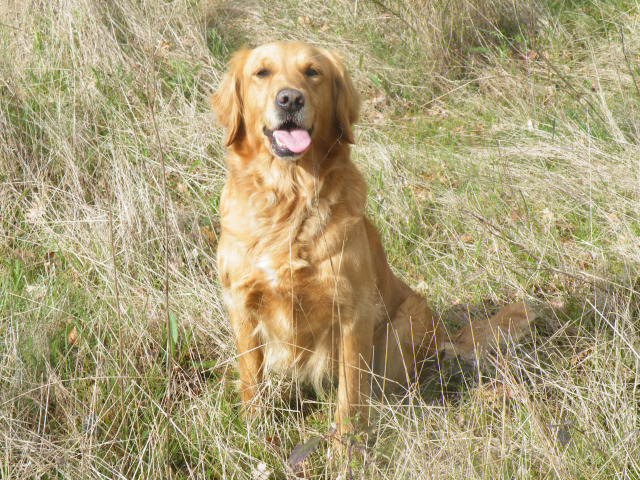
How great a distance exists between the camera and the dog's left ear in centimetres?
271

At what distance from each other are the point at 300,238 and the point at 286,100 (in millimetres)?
534

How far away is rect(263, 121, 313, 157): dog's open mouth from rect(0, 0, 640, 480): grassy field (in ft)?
1.72

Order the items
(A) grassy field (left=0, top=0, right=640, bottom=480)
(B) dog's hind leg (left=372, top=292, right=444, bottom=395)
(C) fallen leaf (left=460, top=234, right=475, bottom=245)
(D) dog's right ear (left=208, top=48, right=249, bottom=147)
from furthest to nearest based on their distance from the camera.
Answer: (C) fallen leaf (left=460, top=234, right=475, bottom=245) → (B) dog's hind leg (left=372, top=292, right=444, bottom=395) → (D) dog's right ear (left=208, top=48, right=249, bottom=147) → (A) grassy field (left=0, top=0, right=640, bottom=480)

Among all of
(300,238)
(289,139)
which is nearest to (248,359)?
(300,238)

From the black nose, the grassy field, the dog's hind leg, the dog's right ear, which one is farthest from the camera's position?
the dog's hind leg

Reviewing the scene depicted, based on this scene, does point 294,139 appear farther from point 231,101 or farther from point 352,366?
point 352,366

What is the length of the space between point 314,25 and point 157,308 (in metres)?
3.81

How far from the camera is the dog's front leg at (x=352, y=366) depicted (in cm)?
246

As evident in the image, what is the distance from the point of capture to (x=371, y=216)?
12.2 ft

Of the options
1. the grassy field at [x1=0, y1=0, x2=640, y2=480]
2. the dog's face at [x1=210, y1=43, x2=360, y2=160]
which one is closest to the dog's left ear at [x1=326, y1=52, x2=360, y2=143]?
the dog's face at [x1=210, y1=43, x2=360, y2=160]

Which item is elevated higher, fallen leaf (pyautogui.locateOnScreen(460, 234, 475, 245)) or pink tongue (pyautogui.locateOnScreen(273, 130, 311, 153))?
pink tongue (pyautogui.locateOnScreen(273, 130, 311, 153))

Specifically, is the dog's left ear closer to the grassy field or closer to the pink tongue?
the pink tongue

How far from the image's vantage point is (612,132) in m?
3.63

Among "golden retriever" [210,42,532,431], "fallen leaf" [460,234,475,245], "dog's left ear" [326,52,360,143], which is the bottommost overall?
"fallen leaf" [460,234,475,245]
